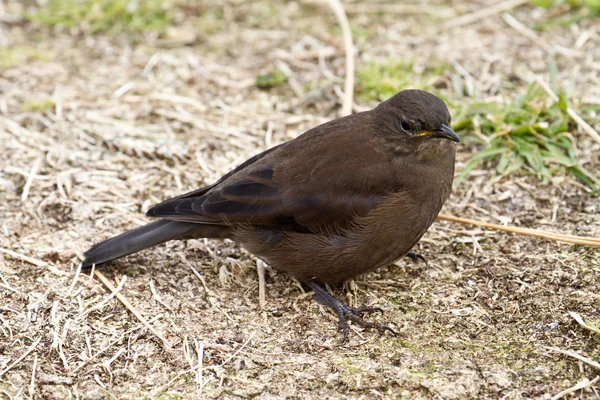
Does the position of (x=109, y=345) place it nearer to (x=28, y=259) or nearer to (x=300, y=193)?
(x=28, y=259)

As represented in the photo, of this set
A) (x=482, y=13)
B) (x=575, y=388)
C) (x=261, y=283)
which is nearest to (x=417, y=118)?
(x=261, y=283)

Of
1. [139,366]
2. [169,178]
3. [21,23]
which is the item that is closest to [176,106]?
[169,178]

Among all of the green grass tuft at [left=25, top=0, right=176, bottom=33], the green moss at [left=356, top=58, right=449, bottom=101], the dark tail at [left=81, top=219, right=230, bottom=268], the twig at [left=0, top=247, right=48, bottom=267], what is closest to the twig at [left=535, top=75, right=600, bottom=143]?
the green moss at [left=356, top=58, right=449, bottom=101]

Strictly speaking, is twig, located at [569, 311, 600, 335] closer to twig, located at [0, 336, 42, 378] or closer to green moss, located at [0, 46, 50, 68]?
twig, located at [0, 336, 42, 378]

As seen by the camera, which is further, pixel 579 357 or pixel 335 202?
pixel 335 202

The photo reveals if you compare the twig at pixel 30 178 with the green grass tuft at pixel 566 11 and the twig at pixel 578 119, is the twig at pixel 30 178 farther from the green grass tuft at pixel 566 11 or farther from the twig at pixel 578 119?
the green grass tuft at pixel 566 11

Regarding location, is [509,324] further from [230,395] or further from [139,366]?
[139,366]
